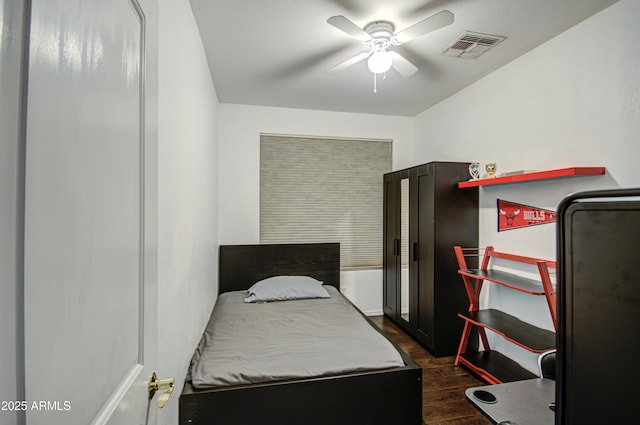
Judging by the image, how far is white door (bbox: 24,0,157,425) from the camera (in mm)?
403

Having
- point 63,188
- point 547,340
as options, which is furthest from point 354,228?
point 63,188

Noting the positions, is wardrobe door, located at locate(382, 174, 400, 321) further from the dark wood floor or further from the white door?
the white door

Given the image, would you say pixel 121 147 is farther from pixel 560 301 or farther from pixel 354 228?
pixel 354 228

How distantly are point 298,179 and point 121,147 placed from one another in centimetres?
321

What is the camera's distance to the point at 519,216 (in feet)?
8.32

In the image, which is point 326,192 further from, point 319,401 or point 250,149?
point 319,401

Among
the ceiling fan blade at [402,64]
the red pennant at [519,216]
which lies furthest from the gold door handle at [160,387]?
the red pennant at [519,216]

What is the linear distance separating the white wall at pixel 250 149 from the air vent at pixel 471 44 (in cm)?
168

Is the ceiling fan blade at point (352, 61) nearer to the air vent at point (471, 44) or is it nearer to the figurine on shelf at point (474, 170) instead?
the air vent at point (471, 44)

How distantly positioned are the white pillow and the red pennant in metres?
1.81

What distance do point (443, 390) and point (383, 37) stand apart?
270 cm

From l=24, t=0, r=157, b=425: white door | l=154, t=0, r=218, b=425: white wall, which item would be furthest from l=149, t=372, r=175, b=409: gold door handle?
l=154, t=0, r=218, b=425: white wall

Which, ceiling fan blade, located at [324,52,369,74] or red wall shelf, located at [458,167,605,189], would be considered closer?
red wall shelf, located at [458,167,605,189]

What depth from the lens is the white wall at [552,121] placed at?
5.96ft
